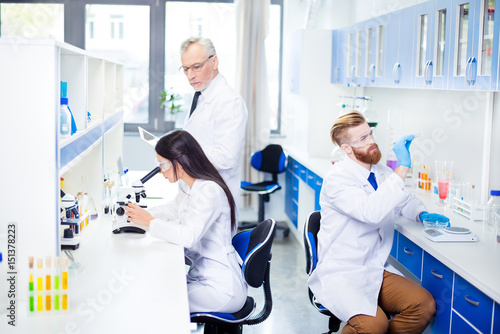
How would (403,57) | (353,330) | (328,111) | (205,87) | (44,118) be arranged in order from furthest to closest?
(328,111) → (403,57) → (205,87) → (353,330) → (44,118)

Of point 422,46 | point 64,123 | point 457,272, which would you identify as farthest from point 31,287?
point 422,46

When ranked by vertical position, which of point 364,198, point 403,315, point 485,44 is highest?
point 485,44

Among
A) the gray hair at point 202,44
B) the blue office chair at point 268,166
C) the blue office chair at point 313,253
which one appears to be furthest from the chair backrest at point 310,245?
the blue office chair at point 268,166

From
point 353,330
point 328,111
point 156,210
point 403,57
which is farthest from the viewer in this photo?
point 328,111

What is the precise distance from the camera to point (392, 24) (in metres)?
3.65

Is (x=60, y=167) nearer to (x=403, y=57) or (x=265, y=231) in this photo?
(x=265, y=231)

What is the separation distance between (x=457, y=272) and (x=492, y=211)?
0.65 meters

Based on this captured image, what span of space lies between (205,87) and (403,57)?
1.22 m

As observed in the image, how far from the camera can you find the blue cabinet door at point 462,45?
8.70ft

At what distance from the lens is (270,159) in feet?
18.3

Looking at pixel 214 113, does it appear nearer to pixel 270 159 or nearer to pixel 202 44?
pixel 202 44

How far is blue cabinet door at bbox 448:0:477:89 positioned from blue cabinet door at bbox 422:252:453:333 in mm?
854

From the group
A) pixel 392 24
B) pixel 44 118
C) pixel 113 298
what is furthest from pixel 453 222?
pixel 44 118

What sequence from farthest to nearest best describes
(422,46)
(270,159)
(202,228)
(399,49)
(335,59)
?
(270,159)
(335,59)
(399,49)
(422,46)
(202,228)
